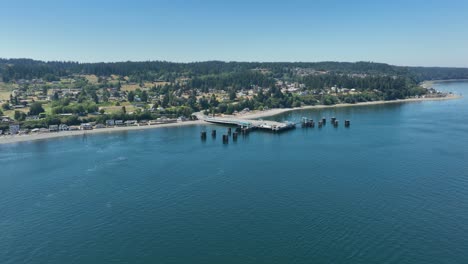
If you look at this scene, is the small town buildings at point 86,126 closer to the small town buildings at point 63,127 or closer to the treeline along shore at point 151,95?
the treeline along shore at point 151,95

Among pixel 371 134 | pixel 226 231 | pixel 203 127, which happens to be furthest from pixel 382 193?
pixel 203 127

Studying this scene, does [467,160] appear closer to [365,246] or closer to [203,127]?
[365,246]

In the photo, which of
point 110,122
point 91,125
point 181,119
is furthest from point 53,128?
point 181,119

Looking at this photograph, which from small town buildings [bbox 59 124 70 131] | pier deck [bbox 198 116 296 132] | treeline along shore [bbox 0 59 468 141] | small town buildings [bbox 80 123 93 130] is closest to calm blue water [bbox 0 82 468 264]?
small town buildings [bbox 59 124 70 131]

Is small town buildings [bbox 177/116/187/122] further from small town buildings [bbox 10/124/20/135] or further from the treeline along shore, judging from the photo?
small town buildings [bbox 10/124/20/135]

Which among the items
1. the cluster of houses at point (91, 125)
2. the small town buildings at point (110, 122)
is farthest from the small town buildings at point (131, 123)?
the small town buildings at point (110, 122)
